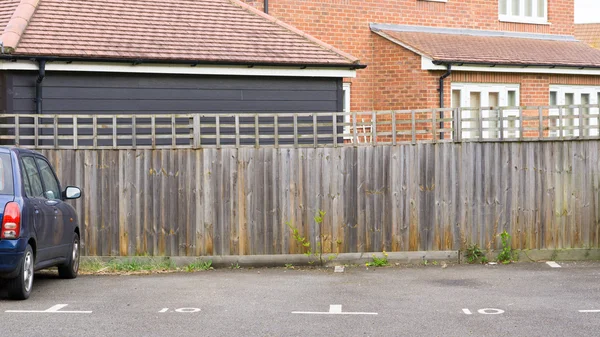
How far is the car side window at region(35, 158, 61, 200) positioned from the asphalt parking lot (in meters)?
1.04

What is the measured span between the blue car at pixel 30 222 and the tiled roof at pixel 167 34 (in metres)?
4.55

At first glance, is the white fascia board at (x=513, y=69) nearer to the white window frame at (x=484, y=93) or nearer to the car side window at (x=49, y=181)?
the white window frame at (x=484, y=93)

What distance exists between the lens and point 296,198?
47.2 feet

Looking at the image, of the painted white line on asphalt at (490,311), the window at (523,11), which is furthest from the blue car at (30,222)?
the window at (523,11)

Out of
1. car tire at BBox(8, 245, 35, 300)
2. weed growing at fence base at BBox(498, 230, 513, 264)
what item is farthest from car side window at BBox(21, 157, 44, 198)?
weed growing at fence base at BBox(498, 230, 513, 264)

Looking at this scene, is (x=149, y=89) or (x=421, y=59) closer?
(x=149, y=89)

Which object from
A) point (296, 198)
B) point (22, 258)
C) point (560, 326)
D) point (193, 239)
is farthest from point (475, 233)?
point (22, 258)

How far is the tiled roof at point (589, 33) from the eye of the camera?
46.8 metres

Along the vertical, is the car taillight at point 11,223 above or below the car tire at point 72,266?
above

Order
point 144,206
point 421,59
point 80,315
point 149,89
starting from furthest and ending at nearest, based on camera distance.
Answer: point 421,59, point 149,89, point 144,206, point 80,315

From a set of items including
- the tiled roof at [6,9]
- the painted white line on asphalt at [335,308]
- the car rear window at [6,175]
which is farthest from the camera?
the tiled roof at [6,9]

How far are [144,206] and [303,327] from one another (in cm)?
568

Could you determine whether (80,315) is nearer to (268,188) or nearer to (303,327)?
(303,327)

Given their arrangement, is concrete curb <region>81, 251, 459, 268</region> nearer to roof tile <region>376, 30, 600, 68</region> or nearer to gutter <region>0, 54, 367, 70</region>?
gutter <region>0, 54, 367, 70</region>
